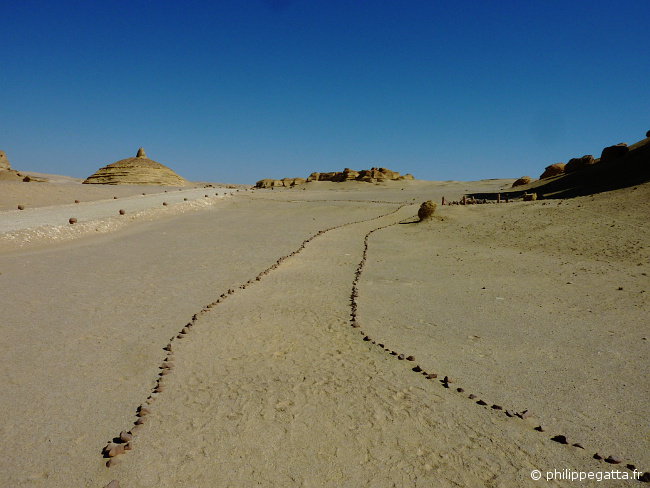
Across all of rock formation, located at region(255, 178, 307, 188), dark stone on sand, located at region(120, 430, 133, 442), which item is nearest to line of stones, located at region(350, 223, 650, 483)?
dark stone on sand, located at region(120, 430, 133, 442)

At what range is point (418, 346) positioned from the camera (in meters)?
5.75

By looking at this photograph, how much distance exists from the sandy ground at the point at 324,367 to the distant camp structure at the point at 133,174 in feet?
138

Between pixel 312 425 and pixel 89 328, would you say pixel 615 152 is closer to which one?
pixel 312 425

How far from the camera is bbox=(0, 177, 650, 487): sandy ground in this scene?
338 cm

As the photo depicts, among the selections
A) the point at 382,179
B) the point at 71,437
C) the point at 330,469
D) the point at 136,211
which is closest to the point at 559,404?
the point at 330,469

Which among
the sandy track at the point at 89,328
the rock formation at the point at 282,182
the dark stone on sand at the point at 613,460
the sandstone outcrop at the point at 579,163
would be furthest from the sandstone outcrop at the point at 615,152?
the rock formation at the point at 282,182

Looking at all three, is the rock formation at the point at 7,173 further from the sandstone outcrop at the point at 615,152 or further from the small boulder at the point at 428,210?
the sandstone outcrop at the point at 615,152

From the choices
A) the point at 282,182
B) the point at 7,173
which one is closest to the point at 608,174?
the point at 7,173

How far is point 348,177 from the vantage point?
69750 millimetres

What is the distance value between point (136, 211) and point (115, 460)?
19332 mm

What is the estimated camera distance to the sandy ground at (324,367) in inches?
133

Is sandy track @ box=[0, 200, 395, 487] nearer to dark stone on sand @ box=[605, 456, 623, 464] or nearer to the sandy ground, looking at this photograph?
the sandy ground

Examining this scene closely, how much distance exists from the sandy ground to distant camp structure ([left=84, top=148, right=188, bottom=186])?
42.0 m

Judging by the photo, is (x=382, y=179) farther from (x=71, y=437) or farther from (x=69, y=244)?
(x=71, y=437)
